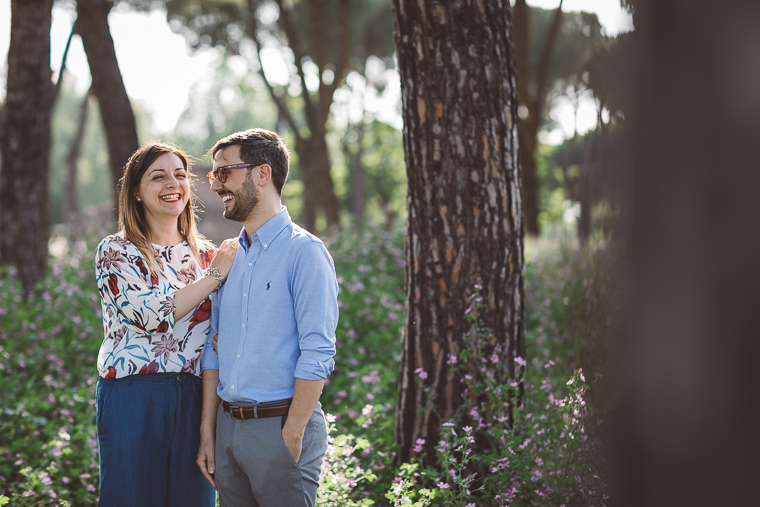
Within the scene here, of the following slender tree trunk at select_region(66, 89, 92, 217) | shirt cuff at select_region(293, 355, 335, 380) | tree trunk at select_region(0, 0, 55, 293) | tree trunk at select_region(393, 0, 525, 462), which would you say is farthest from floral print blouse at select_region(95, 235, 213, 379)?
slender tree trunk at select_region(66, 89, 92, 217)

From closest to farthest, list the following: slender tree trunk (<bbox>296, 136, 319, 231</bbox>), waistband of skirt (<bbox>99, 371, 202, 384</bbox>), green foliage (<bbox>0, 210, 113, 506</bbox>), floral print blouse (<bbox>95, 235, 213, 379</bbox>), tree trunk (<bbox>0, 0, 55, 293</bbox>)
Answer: floral print blouse (<bbox>95, 235, 213, 379</bbox>), waistband of skirt (<bbox>99, 371, 202, 384</bbox>), green foliage (<bbox>0, 210, 113, 506</bbox>), tree trunk (<bbox>0, 0, 55, 293</bbox>), slender tree trunk (<bbox>296, 136, 319, 231</bbox>)

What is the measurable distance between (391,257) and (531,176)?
18.1 feet

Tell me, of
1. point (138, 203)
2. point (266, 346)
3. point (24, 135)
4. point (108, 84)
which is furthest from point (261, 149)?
point (108, 84)

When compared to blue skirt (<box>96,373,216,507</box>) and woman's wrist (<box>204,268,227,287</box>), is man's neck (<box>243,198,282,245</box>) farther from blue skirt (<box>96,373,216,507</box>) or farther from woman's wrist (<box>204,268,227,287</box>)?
blue skirt (<box>96,373,216,507</box>)

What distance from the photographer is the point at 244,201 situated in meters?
2.55

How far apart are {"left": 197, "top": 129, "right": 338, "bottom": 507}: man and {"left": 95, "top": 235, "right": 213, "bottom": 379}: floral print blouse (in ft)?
0.66

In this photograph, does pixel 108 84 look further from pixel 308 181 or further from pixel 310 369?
pixel 310 369

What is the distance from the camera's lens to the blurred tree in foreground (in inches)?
551

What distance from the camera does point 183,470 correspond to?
266 cm

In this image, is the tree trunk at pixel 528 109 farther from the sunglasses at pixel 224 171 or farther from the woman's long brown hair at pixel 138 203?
the sunglasses at pixel 224 171

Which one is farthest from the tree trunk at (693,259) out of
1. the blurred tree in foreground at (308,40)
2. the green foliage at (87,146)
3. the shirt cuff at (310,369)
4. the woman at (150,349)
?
the green foliage at (87,146)

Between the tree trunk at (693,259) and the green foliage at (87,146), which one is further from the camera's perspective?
the green foliage at (87,146)

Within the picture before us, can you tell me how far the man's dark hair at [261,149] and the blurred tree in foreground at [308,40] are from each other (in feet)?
36.9

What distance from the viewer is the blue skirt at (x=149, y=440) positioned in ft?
8.39
